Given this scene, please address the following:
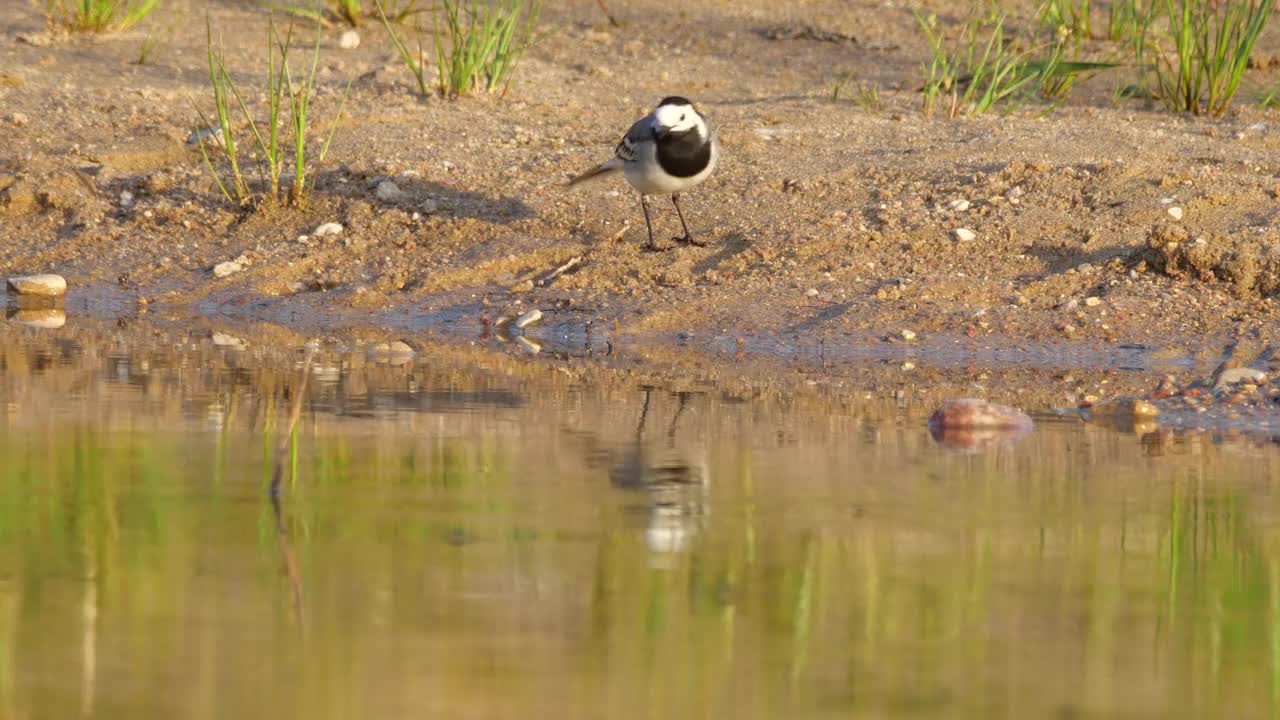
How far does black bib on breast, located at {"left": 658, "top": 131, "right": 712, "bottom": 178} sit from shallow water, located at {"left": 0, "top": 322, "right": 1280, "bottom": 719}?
2.16 meters

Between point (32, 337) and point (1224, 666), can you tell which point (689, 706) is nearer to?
point (1224, 666)

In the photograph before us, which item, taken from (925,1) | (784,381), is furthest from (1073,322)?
(925,1)

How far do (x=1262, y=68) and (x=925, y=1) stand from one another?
7.37 ft

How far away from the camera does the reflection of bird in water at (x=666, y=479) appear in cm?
369

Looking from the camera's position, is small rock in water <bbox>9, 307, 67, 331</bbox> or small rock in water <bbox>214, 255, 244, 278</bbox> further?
small rock in water <bbox>214, 255, 244, 278</bbox>

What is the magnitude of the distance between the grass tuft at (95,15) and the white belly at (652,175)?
4.05 meters

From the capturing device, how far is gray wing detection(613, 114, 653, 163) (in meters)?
7.48

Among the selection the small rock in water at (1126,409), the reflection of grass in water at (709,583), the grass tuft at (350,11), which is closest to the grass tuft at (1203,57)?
the small rock in water at (1126,409)

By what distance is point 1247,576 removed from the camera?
11.1 ft

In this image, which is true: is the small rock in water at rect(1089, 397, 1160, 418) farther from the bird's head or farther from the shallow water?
the bird's head

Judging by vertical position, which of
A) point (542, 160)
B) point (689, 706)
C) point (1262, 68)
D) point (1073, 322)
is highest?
point (1262, 68)

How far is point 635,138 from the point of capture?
24.8 ft

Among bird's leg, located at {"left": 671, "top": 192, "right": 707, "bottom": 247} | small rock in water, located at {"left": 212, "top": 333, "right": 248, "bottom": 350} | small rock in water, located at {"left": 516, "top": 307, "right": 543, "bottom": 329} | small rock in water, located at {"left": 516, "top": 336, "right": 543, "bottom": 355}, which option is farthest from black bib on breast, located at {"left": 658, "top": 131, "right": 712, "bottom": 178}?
small rock in water, located at {"left": 212, "top": 333, "right": 248, "bottom": 350}

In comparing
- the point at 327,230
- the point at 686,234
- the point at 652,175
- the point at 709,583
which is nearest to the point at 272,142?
the point at 327,230
